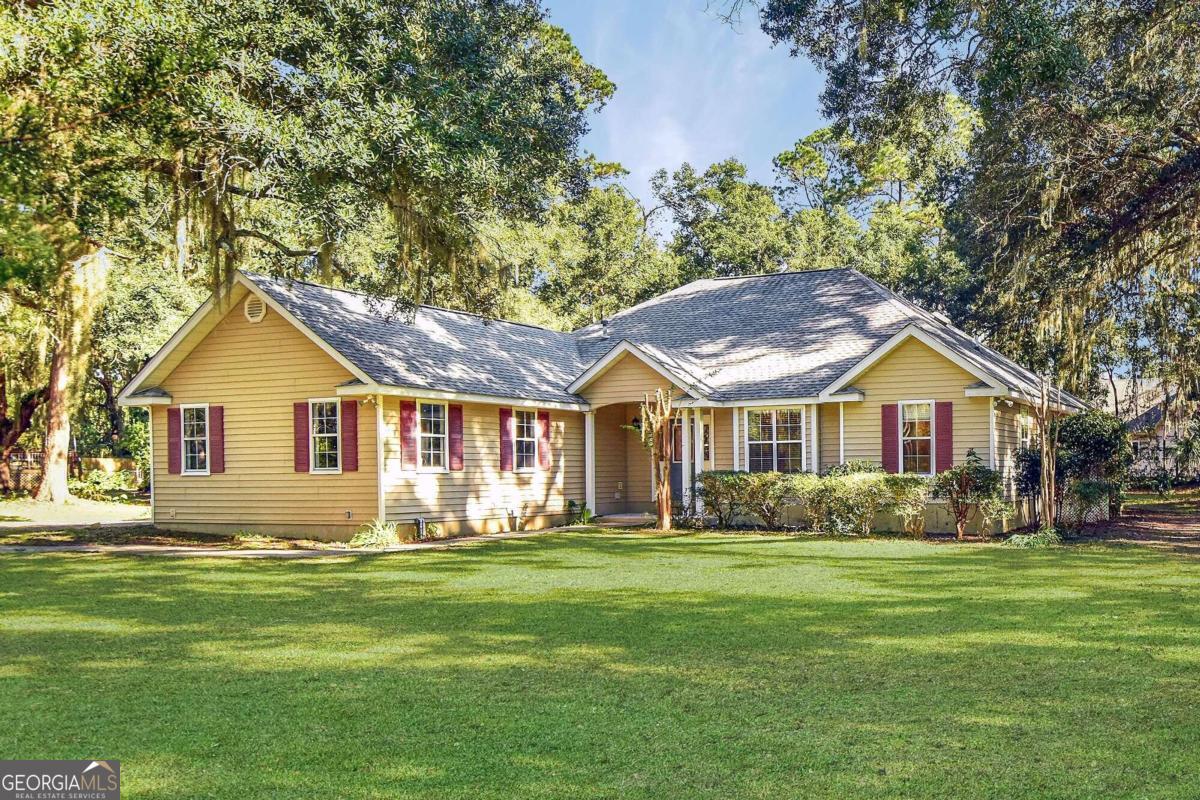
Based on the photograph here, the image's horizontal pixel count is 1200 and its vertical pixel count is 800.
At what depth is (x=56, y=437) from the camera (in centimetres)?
2686

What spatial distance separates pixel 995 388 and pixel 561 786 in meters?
15.7

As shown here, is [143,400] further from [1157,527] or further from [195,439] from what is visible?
[1157,527]

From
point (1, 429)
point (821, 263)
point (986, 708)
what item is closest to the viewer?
point (986, 708)

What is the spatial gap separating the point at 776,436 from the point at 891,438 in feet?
7.94

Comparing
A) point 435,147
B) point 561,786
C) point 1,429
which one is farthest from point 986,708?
point 1,429

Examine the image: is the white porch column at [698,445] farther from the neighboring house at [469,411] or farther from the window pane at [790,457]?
the window pane at [790,457]

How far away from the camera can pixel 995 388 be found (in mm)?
18250

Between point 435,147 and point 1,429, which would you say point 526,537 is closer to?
point 435,147

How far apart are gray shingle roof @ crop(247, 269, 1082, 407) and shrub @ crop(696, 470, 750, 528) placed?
6.26 feet

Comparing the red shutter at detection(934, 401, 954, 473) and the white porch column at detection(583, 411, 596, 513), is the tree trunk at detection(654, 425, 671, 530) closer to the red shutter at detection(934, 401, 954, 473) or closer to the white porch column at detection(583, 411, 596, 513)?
the white porch column at detection(583, 411, 596, 513)

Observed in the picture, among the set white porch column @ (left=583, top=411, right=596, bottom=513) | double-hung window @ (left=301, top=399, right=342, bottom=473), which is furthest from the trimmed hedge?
double-hung window @ (left=301, top=399, right=342, bottom=473)

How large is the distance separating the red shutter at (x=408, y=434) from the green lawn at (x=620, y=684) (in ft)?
19.6

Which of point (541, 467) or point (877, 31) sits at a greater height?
point (877, 31)

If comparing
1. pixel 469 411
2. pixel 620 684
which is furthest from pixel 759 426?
pixel 620 684
